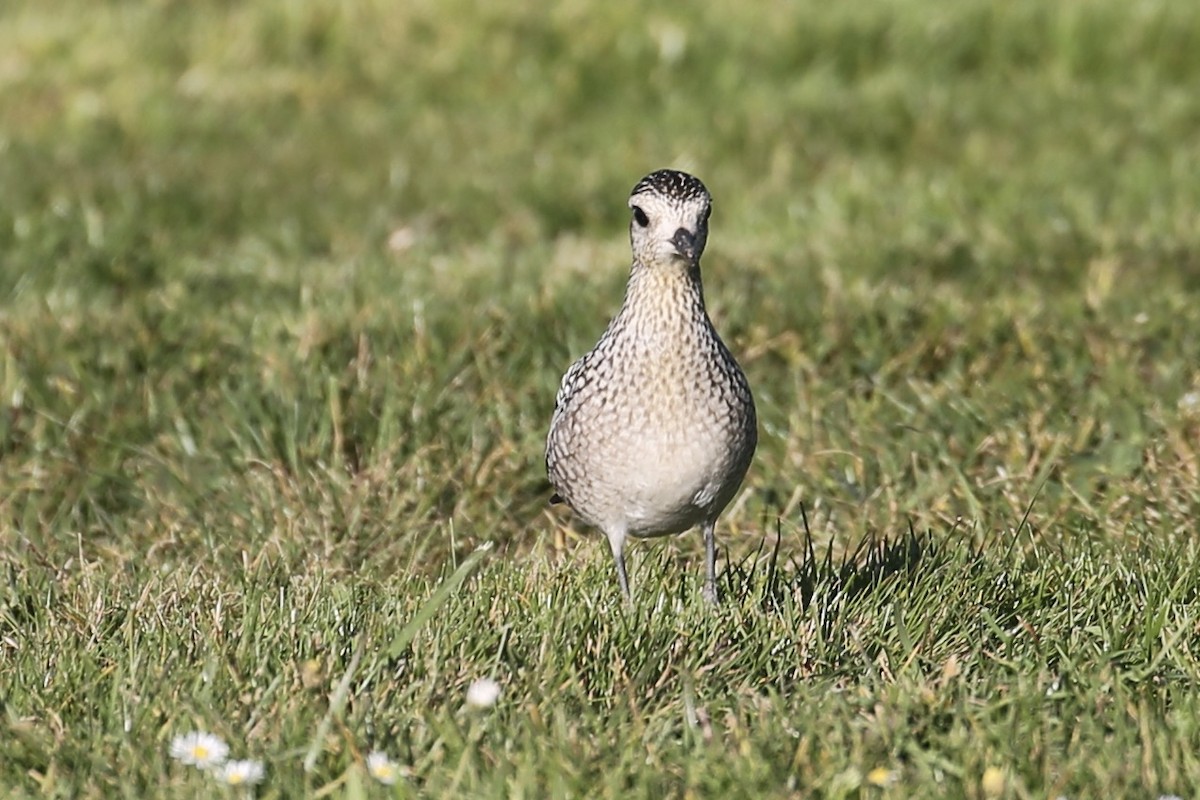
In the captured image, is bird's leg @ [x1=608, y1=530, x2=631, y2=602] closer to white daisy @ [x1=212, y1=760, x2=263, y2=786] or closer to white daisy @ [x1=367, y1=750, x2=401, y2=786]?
white daisy @ [x1=367, y1=750, x2=401, y2=786]

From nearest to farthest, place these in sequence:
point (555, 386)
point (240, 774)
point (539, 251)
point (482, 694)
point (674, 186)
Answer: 1. point (240, 774)
2. point (482, 694)
3. point (674, 186)
4. point (555, 386)
5. point (539, 251)

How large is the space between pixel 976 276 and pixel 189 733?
184 inches

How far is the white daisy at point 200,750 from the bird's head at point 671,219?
61.1 inches

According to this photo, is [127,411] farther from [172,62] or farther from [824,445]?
[172,62]

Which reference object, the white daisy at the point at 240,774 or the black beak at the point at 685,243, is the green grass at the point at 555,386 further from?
the black beak at the point at 685,243

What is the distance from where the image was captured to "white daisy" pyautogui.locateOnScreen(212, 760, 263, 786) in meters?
3.46

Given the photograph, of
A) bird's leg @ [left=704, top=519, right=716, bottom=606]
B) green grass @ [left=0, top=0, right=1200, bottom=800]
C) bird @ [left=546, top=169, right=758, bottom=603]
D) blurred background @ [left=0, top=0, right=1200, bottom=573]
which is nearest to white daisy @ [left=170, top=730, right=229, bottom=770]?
green grass @ [left=0, top=0, right=1200, bottom=800]

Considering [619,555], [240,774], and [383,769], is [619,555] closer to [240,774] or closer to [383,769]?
[383,769]

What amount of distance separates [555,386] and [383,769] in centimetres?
292

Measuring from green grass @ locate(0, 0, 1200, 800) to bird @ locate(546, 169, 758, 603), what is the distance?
22 centimetres

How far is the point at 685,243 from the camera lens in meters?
4.34

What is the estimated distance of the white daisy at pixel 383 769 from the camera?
347cm

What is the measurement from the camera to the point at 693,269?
450cm

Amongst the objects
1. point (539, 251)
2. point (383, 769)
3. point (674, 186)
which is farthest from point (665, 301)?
point (539, 251)
